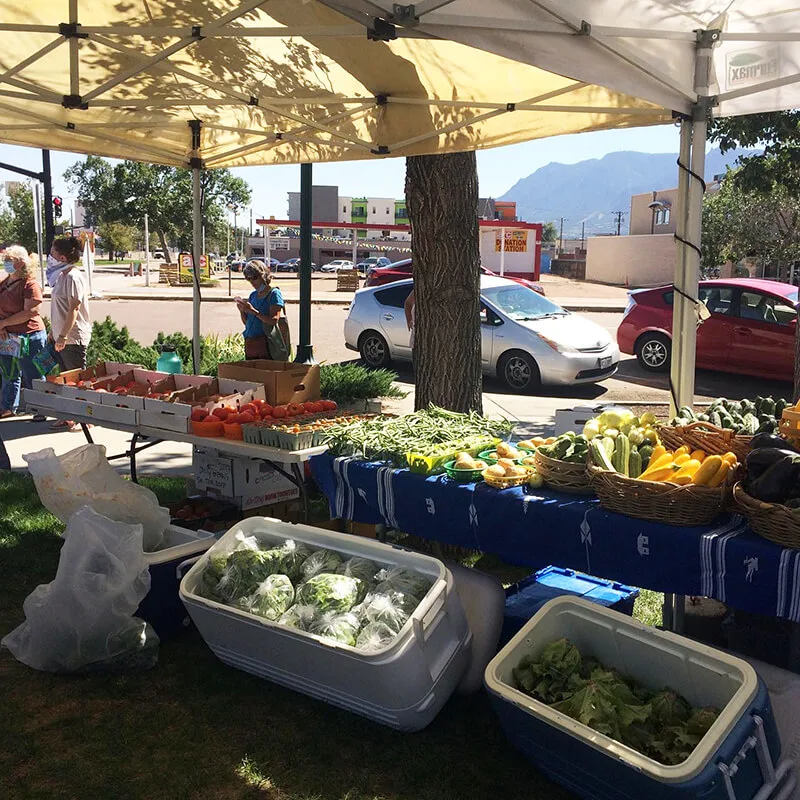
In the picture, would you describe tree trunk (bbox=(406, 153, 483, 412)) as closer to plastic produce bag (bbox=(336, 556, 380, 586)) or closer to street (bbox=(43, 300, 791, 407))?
plastic produce bag (bbox=(336, 556, 380, 586))

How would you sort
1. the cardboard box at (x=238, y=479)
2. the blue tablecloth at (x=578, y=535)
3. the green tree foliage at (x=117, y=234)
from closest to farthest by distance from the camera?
the blue tablecloth at (x=578, y=535) < the cardboard box at (x=238, y=479) < the green tree foliage at (x=117, y=234)

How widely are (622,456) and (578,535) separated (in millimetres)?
351

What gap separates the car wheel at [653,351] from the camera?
13.0m

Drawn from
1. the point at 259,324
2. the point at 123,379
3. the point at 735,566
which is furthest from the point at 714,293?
the point at 735,566

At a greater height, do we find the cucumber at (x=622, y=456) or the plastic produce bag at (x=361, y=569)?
the cucumber at (x=622, y=456)

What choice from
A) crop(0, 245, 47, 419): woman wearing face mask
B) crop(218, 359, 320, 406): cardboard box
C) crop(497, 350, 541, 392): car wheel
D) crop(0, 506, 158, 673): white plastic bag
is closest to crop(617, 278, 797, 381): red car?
crop(497, 350, 541, 392): car wheel

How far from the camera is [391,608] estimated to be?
10.2ft

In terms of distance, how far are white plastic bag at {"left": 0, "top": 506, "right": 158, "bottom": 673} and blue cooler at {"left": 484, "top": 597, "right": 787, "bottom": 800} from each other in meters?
1.70

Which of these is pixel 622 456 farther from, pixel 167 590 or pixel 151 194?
pixel 151 194

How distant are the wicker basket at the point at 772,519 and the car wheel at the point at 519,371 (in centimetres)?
861

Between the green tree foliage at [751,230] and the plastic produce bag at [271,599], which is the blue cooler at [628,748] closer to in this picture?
the plastic produce bag at [271,599]

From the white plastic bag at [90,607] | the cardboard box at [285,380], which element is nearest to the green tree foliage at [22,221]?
the cardboard box at [285,380]

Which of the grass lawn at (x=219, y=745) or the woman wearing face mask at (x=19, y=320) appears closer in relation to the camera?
the grass lawn at (x=219, y=745)

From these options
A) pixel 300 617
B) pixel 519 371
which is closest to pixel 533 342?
pixel 519 371
